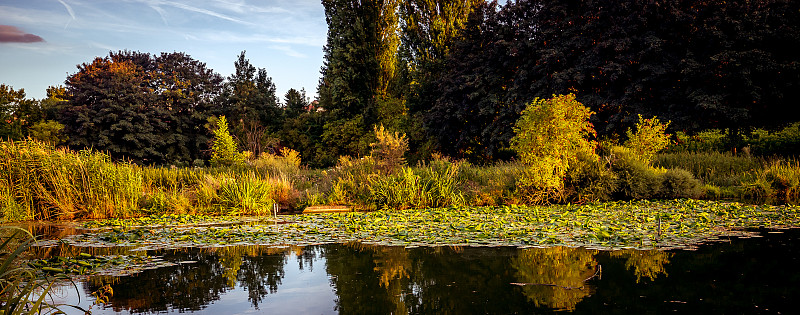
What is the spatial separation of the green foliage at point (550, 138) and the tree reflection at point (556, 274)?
5.46 meters

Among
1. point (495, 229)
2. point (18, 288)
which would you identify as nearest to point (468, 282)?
point (495, 229)

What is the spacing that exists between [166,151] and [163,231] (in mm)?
31883

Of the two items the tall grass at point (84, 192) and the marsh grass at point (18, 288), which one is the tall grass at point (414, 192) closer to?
the tall grass at point (84, 192)

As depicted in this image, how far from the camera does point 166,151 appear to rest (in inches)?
1495

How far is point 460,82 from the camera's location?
24.8 meters

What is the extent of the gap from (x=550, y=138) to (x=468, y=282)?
7.68m

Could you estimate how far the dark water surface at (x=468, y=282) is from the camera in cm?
432

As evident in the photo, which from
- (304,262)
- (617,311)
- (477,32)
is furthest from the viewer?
(477,32)

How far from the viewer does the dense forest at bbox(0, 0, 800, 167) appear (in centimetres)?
1845

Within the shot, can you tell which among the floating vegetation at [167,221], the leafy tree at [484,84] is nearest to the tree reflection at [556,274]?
the floating vegetation at [167,221]

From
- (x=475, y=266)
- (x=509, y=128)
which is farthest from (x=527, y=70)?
(x=475, y=266)

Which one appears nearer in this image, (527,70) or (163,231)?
(163,231)

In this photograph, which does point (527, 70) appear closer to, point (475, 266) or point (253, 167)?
point (253, 167)

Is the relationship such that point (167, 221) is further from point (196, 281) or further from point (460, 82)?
point (460, 82)
